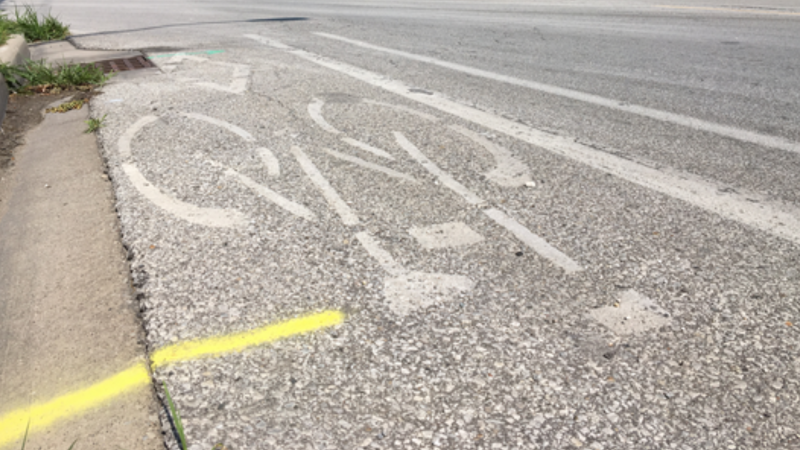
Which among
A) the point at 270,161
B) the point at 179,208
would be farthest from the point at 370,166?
the point at 179,208

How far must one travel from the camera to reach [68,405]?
6.30 ft

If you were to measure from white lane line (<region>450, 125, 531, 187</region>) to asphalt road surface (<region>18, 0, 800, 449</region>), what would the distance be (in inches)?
1.1

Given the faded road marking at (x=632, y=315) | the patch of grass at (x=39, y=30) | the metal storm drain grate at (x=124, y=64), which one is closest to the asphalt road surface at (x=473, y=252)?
the faded road marking at (x=632, y=315)

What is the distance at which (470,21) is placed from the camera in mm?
11656

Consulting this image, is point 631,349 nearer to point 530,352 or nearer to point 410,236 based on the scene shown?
point 530,352

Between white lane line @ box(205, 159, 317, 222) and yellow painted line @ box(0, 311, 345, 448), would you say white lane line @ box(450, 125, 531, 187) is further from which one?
yellow painted line @ box(0, 311, 345, 448)

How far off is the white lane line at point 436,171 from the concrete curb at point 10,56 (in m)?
3.34

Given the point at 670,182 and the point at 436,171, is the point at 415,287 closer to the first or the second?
the point at 436,171

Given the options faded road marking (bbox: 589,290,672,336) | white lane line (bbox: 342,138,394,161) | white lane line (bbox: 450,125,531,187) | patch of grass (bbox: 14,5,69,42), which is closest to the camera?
faded road marking (bbox: 589,290,672,336)

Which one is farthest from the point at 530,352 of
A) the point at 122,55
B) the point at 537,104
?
the point at 122,55

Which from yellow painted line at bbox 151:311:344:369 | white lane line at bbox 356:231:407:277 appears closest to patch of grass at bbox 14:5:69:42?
white lane line at bbox 356:231:407:277

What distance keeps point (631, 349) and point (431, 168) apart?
77.7 inches

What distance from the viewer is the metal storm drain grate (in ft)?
22.7

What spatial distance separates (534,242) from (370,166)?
1361mm
